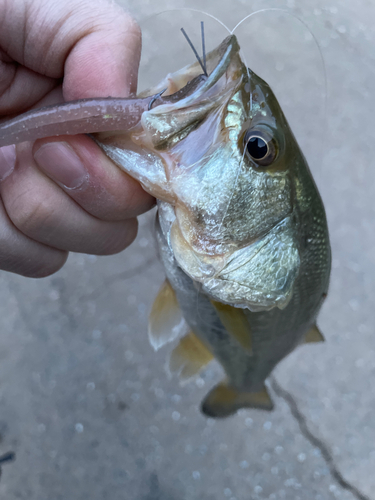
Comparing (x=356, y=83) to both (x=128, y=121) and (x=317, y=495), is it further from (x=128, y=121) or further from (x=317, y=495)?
(x=317, y=495)

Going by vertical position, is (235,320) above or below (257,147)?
below

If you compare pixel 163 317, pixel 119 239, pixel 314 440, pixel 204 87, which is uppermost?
pixel 204 87

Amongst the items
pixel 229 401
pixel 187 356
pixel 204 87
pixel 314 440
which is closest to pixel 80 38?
pixel 204 87

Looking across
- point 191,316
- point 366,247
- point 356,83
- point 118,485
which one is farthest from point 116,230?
point 356,83

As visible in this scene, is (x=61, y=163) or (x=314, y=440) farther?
(x=314, y=440)

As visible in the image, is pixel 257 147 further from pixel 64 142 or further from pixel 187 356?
pixel 187 356

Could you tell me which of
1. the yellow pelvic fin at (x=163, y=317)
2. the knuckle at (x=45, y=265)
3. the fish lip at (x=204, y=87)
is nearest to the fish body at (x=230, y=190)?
the fish lip at (x=204, y=87)

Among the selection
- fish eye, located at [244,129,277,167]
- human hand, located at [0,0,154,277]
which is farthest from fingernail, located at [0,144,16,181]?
fish eye, located at [244,129,277,167]

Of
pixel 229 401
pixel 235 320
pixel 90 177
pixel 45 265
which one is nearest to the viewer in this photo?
pixel 90 177
